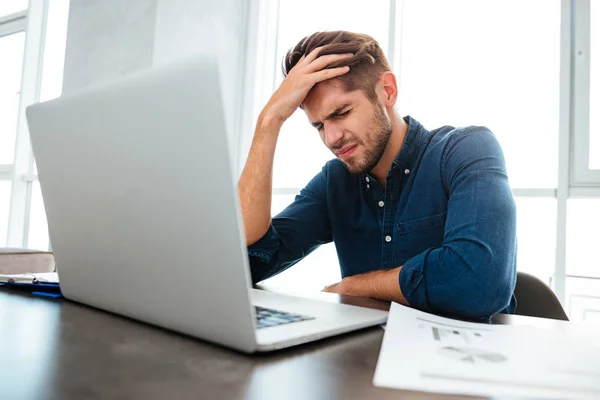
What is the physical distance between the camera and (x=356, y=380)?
1.14 ft

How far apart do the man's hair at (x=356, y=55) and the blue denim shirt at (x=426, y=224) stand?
17 cm

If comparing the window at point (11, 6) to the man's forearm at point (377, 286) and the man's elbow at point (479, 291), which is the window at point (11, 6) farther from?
the man's elbow at point (479, 291)

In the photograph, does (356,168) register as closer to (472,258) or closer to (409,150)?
(409,150)

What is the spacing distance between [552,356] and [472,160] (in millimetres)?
671

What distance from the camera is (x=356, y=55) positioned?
1.20m

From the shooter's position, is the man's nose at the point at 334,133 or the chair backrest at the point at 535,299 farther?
the man's nose at the point at 334,133

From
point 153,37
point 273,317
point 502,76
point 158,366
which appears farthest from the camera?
point 153,37

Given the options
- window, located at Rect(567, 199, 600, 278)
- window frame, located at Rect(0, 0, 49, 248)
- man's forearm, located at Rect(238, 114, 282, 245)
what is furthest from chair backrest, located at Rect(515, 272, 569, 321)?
window frame, located at Rect(0, 0, 49, 248)

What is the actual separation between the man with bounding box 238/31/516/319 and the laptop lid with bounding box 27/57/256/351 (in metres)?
0.51

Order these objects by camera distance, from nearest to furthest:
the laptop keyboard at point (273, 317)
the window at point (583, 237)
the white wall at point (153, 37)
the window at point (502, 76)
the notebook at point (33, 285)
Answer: the laptop keyboard at point (273, 317) < the notebook at point (33, 285) < the window at point (583, 237) < the window at point (502, 76) < the white wall at point (153, 37)

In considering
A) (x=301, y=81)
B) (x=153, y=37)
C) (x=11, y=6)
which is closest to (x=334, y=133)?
(x=301, y=81)

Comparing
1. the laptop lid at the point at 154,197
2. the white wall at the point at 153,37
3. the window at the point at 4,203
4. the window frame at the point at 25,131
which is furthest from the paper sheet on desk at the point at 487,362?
the window at the point at 4,203

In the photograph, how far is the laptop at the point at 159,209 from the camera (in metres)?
0.36

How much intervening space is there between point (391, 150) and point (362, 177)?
0.12 m
